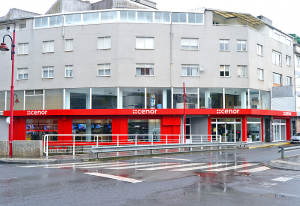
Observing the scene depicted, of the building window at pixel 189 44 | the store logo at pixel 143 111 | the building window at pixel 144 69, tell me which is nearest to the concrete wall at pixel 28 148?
the store logo at pixel 143 111

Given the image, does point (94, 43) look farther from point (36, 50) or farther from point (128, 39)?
point (36, 50)

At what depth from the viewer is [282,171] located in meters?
13.2

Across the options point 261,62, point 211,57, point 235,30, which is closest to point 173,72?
point 211,57

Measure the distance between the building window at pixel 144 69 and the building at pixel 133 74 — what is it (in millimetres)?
98

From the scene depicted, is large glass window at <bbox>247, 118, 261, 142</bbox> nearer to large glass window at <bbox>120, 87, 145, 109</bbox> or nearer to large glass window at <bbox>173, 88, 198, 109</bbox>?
large glass window at <bbox>173, 88, 198, 109</bbox>

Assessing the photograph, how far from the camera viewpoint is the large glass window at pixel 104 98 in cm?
3125

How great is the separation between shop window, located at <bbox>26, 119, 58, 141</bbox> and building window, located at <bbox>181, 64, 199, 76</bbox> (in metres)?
13.8

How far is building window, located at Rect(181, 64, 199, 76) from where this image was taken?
32281 mm

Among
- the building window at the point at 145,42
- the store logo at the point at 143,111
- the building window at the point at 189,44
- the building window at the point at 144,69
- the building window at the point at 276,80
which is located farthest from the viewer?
the building window at the point at 276,80

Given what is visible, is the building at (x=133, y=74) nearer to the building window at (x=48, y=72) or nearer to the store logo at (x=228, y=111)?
the store logo at (x=228, y=111)

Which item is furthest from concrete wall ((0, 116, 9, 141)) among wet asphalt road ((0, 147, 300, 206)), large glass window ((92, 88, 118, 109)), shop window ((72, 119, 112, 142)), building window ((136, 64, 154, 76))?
wet asphalt road ((0, 147, 300, 206))

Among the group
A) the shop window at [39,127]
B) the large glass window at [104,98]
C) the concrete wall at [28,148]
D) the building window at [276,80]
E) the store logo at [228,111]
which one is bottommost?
the concrete wall at [28,148]

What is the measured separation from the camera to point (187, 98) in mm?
31922

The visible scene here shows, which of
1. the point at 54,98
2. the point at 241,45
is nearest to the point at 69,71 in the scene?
the point at 54,98
